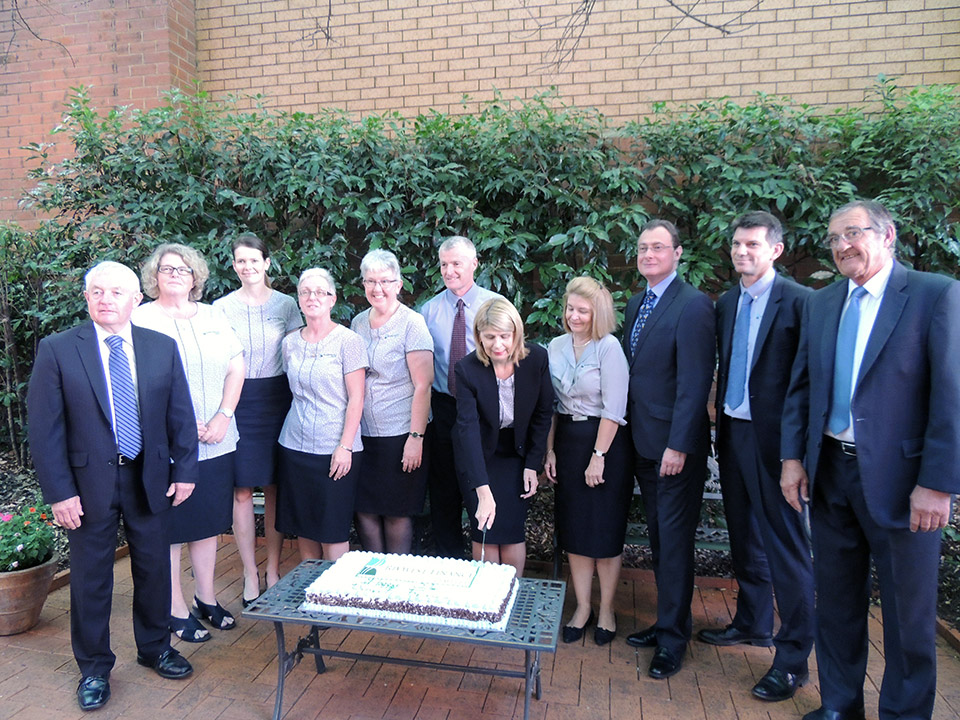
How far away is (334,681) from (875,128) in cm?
456

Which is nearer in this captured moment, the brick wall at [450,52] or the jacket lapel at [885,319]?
the jacket lapel at [885,319]

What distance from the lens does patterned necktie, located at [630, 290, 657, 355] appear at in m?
3.24

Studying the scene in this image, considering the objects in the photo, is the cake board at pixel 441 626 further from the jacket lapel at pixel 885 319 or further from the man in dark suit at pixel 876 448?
the jacket lapel at pixel 885 319

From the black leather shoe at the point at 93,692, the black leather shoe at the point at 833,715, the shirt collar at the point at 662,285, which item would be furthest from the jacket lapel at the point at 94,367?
the black leather shoe at the point at 833,715

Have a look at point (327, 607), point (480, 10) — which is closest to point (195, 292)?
point (327, 607)

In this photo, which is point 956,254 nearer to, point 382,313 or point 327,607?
point 382,313

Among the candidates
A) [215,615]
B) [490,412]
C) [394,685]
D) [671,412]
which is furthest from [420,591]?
Answer: [215,615]

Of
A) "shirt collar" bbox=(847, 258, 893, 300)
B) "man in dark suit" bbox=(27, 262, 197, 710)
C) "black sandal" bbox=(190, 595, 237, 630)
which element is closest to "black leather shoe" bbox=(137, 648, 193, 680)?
"man in dark suit" bbox=(27, 262, 197, 710)

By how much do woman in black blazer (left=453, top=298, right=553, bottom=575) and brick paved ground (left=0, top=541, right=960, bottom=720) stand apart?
0.66 metres

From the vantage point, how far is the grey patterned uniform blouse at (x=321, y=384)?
3.38 meters

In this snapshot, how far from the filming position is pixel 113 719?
2775 mm

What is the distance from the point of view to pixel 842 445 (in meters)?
2.55

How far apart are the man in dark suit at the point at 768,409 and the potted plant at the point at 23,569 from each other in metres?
3.64

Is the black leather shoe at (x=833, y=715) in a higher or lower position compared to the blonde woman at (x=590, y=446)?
lower
